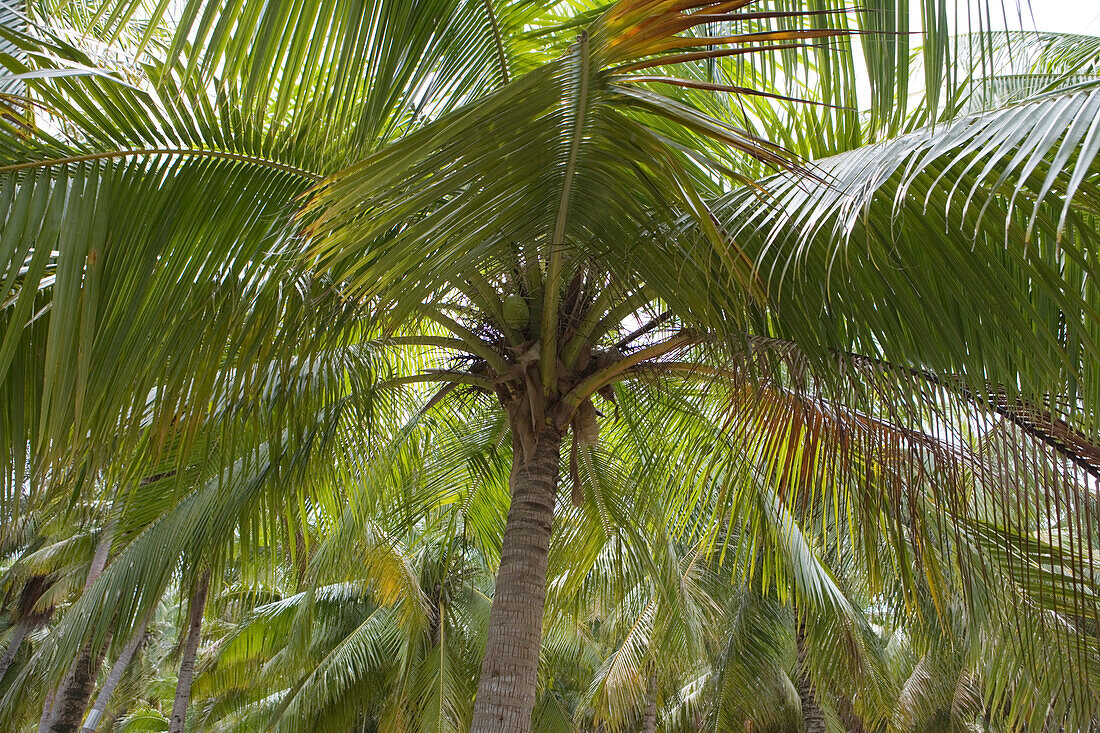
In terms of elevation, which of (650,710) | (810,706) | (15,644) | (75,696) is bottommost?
(15,644)

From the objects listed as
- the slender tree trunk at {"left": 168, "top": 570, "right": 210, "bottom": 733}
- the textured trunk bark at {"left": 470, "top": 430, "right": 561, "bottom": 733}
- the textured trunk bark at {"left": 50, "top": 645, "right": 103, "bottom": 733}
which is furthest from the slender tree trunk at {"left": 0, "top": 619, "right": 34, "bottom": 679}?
the textured trunk bark at {"left": 470, "top": 430, "right": 561, "bottom": 733}

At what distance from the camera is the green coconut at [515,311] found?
3910mm

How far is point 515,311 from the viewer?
156 inches

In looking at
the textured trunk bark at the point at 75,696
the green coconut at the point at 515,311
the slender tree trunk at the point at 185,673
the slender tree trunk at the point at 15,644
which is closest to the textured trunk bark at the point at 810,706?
the slender tree trunk at the point at 185,673

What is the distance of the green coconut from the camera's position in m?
3.91

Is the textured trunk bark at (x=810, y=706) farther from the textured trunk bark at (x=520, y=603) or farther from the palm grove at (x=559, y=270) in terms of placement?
the textured trunk bark at (x=520, y=603)

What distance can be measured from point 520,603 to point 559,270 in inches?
63.4

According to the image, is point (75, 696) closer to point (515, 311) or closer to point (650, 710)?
point (650, 710)

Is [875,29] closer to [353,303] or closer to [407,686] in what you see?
[353,303]

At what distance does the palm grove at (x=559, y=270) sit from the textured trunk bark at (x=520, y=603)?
0.02 m

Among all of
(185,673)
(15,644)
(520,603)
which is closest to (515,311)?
(520,603)

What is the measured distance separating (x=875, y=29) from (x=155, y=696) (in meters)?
29.3

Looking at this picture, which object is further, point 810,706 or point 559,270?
point 810,706

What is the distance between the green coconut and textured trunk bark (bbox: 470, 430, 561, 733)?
0.59 metres
